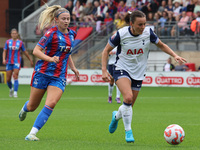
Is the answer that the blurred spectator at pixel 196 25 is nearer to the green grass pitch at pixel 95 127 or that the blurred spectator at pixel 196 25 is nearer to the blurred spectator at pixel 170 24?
the blurred spectator at pixel 170 24

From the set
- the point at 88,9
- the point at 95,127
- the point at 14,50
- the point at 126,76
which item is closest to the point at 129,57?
the point at 126,76

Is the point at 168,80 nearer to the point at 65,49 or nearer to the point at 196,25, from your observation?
the point at 196,25

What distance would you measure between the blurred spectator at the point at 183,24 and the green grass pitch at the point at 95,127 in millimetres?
11704

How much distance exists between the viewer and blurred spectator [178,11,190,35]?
2725 cm

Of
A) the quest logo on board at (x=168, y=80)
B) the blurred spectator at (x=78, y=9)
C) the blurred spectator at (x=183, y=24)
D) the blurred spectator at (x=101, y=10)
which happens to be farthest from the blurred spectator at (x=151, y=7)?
the blurred spectator at (x=78, y=9)

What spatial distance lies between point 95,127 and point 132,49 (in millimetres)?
2529

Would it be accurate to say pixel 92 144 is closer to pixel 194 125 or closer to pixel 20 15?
pixel 194 125

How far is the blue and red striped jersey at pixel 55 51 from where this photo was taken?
8266 millimetres

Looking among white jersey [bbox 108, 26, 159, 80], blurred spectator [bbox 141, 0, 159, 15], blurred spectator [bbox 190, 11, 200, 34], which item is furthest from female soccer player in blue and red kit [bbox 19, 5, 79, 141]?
blurred spectator [bbox 141, 0, 159, 15]

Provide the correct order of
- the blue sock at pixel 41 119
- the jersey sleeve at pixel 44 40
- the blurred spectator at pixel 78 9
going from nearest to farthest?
1. the blue sock at pixel 41 119
2. the jersey sleeve at pixel 44 40
3. the blurred spectator at pixel 78 9

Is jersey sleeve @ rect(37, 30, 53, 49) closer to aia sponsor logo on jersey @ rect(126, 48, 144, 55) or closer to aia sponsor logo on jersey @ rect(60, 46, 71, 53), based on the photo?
aia sponsor logo on jersey @ rect(60, 46, 71, 53)

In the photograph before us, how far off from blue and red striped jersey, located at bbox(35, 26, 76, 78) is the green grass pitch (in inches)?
43.7

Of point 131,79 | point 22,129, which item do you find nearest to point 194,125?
point 131,79

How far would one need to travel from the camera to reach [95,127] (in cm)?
1021
